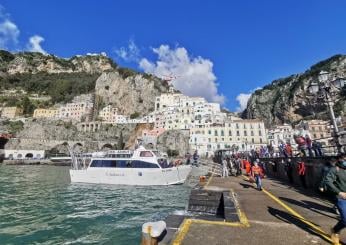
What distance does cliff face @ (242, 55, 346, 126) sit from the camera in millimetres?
106225

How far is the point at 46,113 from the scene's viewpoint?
122 meters

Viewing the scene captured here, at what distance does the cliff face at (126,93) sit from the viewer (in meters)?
127

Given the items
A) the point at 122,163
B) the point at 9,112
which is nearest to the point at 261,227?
the point at 122,163

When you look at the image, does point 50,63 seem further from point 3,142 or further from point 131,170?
point 131,170

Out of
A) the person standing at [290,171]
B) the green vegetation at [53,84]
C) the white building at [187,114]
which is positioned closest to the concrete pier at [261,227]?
the person standing at [290,171]

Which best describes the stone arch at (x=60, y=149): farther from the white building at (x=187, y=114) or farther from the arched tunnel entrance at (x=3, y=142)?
the white building at (x=187, y=114)

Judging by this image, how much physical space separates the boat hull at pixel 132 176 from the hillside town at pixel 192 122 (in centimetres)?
3101

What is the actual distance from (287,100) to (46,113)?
403 ft

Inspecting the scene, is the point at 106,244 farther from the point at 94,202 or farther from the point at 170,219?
the point at 94,202

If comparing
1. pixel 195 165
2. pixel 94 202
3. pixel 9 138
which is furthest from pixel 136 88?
pixel 94 202

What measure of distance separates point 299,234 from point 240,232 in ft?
4.01

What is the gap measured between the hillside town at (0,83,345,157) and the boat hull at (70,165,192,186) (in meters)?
31.0

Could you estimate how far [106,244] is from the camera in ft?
25.0

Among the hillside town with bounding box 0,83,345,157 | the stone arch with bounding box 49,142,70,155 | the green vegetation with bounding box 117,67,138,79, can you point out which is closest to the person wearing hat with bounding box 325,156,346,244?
the hillside town with bounding box 0,83,345,157
